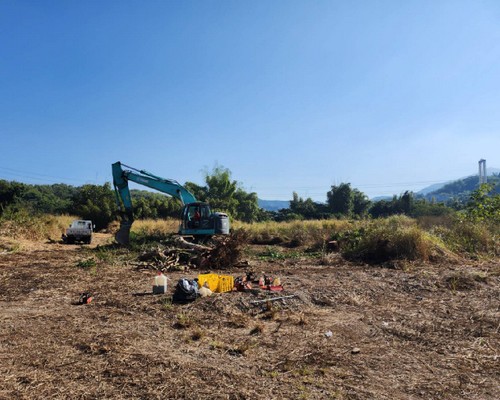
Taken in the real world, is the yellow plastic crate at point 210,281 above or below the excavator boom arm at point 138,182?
below

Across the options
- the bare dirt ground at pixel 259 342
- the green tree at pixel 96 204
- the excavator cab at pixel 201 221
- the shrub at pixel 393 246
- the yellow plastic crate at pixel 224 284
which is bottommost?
the bare dirt ground at pixel 259 342

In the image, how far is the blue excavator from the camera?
17.2 metres

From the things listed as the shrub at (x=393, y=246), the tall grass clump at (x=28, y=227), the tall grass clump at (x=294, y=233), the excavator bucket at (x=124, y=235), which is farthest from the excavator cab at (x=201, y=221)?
the tall grass clump at (x=28, y=227)

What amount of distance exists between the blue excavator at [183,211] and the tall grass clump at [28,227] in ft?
19.5

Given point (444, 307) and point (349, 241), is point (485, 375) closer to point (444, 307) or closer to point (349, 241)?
point (444, 307)

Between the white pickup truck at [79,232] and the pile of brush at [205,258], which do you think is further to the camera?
the white pickup truck at [79,232]

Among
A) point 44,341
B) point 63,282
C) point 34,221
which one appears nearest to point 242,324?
point 44,341

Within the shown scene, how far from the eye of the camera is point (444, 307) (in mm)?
6707

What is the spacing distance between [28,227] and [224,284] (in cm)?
1764

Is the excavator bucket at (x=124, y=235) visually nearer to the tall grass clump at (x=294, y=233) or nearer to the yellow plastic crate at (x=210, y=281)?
the tall grass clump at (x=294, y=233)

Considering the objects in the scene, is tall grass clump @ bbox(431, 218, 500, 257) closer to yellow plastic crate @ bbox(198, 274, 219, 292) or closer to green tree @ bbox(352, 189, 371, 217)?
yellow plastic crate @ bbox(198, 274, 219, 292)

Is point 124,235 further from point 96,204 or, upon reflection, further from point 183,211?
point 96,204

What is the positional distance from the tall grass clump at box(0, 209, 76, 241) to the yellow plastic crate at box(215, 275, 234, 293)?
1560cm

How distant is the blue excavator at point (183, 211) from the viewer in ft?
56.3
